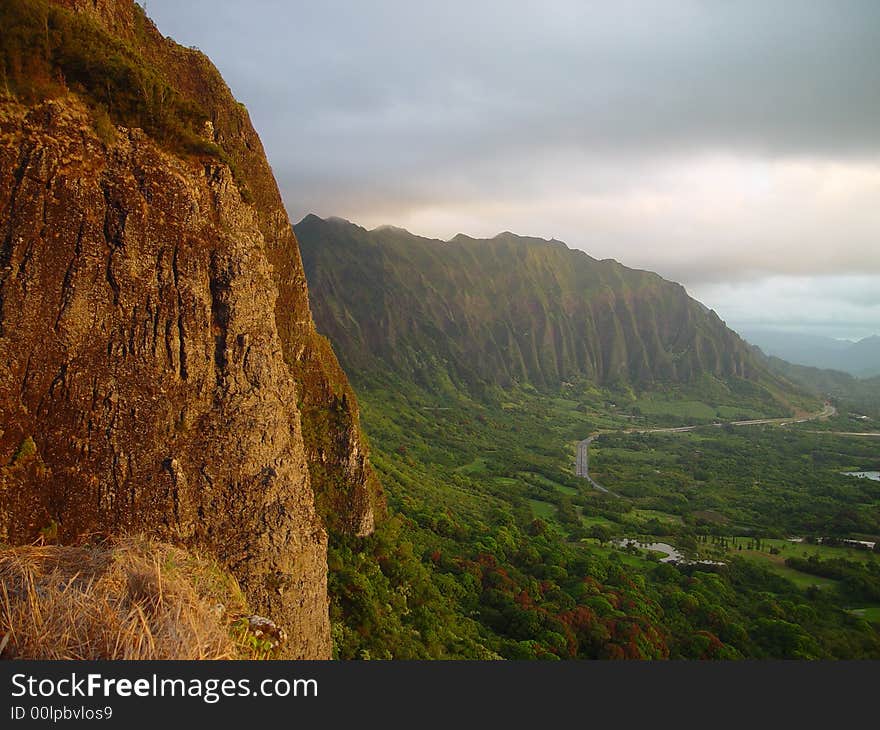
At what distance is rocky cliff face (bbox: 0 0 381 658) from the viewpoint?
1303 cm

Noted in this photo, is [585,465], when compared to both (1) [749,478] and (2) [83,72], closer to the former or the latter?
(1) [749,478]

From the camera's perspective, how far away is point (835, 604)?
5778 cm

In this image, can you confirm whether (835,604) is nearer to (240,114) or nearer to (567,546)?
(567,546)

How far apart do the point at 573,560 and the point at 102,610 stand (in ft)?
200

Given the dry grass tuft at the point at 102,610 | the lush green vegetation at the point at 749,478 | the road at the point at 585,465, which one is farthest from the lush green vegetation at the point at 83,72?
the road at the point at 585,465

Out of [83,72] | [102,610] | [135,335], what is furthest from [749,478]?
[102,610]

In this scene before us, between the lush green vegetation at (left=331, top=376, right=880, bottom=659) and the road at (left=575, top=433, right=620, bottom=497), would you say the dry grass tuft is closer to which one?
the lush green vegetation at (left=331, top=376, right=880, bottom=659)

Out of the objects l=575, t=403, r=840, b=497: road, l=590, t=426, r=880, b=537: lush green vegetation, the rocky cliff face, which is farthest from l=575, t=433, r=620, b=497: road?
the rocky cliff face

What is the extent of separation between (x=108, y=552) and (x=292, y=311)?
1054 inches

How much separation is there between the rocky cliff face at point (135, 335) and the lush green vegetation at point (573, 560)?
11.8 meters

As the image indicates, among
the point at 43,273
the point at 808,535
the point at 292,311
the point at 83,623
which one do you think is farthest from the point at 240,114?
the point at 808,535

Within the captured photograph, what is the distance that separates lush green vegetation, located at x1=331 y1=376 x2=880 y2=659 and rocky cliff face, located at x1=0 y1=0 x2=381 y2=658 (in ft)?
38.7

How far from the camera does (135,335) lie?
14.2 m

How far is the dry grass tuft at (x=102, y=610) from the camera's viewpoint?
520 cm
